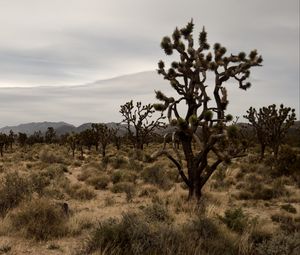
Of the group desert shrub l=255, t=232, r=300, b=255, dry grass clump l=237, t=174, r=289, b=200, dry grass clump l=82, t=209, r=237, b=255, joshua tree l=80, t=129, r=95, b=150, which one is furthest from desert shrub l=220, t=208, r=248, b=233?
joshua tree l=80, t=129, r=95, b=150

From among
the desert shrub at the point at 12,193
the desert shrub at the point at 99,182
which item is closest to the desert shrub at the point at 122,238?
the desert shrub at the point at 12,193

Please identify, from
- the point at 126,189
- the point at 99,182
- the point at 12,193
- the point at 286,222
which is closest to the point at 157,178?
the point at 99,182

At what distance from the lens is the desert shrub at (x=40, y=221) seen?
7.98 m

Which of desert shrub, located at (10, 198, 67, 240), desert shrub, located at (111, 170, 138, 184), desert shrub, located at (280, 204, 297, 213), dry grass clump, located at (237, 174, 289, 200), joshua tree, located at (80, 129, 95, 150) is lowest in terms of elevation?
desert shrub, located at (280, 204, 297, 213)

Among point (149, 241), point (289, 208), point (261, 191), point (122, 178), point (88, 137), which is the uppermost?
point (88, 137)

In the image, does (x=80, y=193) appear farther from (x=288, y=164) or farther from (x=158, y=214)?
(x=288, y=164)

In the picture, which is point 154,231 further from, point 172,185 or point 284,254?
point 172,185

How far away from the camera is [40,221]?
8203mm

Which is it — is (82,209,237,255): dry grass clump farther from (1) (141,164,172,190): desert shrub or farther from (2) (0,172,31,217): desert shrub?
(1) (141,164,172,190): desert shrub

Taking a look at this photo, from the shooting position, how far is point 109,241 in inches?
257

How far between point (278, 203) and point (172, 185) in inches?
175

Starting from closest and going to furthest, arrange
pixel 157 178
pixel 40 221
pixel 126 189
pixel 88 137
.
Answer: pixel 40 221 < pixel 126 189 < pixel 157 178 < pixel 88 137

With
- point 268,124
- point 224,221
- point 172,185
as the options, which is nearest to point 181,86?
point 172,185

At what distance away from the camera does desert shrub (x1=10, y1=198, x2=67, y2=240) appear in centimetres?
798
